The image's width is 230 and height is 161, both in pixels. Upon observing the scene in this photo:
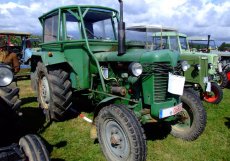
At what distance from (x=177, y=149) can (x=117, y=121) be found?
4.17ft

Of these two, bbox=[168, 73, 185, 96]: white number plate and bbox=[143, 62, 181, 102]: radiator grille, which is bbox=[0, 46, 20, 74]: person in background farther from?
bbox=[168, 73, 185, 96]: white number plate

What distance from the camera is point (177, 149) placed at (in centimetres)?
429

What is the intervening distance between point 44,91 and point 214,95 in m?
4.81

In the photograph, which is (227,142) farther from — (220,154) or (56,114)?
(56,114)

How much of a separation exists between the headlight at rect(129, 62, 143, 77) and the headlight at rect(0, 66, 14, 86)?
152 cm

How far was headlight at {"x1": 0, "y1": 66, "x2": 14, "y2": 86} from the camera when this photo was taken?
2906 millimetres

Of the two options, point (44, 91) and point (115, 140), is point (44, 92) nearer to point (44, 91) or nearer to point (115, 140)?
point (44, 91)

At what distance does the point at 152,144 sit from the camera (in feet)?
14.6

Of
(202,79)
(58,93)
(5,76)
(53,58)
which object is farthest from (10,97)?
(202,79)

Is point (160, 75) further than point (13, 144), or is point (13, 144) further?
point (160, 75)

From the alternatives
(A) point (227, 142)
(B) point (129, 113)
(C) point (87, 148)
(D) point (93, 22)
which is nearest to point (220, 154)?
(A) point (227, 142)

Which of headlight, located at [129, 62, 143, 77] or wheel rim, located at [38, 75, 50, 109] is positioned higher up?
headlight, located at [129, 62, 143, 77]

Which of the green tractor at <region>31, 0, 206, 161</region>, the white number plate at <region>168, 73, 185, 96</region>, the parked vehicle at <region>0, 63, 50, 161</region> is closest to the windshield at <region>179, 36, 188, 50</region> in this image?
the green tractor at <region>31, 0, 206, 161</region>

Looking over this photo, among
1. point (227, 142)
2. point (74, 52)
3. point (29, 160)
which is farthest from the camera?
point (74, 52)
